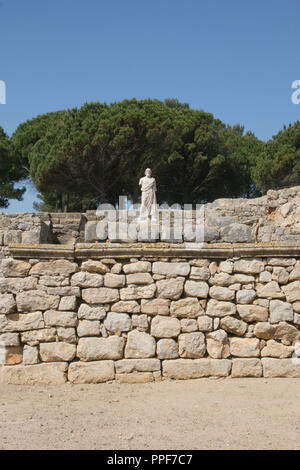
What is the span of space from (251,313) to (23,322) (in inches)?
116

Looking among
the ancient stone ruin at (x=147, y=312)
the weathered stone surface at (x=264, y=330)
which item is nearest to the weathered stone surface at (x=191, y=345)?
the ancient stone ruin at (x=147, y=312)

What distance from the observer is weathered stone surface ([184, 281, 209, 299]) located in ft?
18.7

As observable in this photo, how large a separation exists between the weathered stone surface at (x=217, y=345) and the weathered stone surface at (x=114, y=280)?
133 cm

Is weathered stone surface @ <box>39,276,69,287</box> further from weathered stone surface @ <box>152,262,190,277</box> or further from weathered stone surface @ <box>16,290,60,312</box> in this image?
weathered stone surface @ <box>152,262,190,277</box>

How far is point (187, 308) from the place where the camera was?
5.69m

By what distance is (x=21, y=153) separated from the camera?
1066 inches

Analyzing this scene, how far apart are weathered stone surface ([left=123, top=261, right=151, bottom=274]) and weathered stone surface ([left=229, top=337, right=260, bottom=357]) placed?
4.74 feet

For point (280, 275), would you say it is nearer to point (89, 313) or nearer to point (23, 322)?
point (89, 313)

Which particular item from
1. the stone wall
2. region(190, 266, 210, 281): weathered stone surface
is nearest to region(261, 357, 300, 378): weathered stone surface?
the stone wall

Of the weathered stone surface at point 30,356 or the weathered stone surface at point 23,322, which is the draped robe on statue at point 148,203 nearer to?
the weathered stone surface at point 23,322

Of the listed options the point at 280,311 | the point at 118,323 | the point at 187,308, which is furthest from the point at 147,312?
the point at 280,311

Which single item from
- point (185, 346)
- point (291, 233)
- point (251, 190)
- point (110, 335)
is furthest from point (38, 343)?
point (251, 190)

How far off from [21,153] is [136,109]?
8.09m

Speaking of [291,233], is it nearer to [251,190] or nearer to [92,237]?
[92,237]
